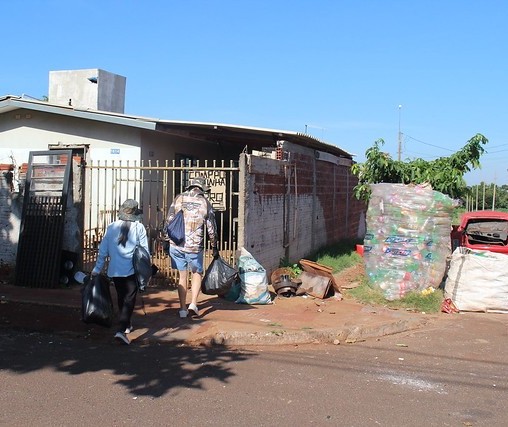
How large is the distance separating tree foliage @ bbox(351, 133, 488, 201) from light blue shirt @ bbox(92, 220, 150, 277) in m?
5.16

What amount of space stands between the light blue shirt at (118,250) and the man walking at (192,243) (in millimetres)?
1054

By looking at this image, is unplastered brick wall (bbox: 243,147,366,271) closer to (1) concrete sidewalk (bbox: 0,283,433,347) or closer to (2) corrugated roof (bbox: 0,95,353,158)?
(2) corrugated roof (bbox: 0,95,353,158)

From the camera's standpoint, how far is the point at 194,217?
752cm

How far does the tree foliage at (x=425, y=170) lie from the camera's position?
10.1 metres

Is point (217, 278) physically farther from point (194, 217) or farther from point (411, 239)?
point (411, 239)

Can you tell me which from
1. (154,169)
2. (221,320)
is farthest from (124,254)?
(154,169)

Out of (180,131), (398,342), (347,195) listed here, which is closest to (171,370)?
(398,342)

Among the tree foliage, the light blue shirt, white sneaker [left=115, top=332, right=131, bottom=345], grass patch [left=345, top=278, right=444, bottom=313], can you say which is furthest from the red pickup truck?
white sneaker [left=115, top=332, right=131, bottom=345]

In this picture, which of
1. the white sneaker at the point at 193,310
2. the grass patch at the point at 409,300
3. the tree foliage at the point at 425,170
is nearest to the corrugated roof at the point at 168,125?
the tree foliage at the point at 425,170

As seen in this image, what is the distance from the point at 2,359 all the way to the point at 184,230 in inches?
107

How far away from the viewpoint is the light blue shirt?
630 centimetres

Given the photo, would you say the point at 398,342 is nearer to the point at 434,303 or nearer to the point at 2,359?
the point at 434,303

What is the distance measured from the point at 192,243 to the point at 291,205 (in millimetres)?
4587

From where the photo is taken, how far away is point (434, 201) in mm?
9031
